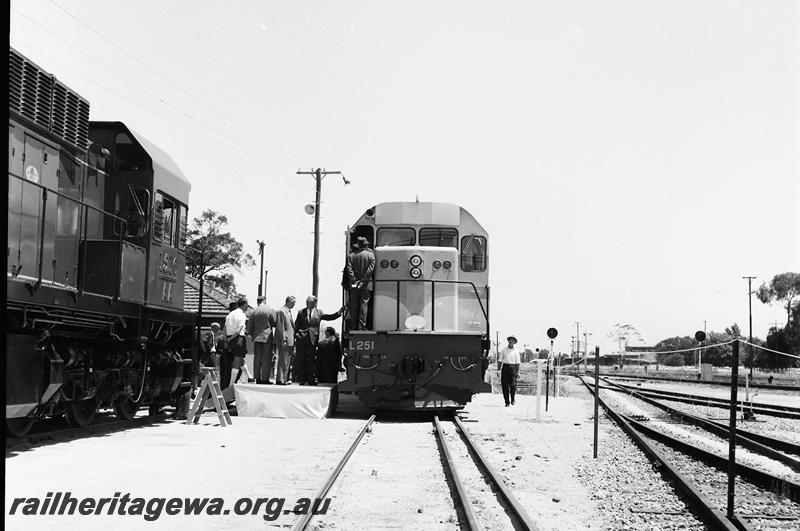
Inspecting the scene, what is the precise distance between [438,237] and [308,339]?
3025 mm

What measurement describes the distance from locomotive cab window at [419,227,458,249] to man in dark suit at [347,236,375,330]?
4.04ft

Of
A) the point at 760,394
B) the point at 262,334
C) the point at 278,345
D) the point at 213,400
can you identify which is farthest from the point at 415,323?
the point at 760,394

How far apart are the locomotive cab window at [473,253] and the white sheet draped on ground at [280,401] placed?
3600 mm

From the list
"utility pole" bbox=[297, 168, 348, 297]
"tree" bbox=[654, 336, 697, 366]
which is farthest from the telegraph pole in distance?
"tree" bbox=[654, 336, 697, 366]

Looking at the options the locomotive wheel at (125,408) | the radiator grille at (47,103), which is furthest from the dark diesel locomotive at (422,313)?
the radiator grille at (47,103)

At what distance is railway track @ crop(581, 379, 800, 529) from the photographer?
6320 mm

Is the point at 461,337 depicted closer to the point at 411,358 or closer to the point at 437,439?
the point at 411,358

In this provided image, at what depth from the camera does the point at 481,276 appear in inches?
595

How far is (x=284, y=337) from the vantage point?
14.3m

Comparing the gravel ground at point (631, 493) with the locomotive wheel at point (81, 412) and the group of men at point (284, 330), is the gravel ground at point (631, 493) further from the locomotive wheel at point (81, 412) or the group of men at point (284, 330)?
the locomotive wheel at point (81, 412)

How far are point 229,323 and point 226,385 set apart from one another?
1448 mm

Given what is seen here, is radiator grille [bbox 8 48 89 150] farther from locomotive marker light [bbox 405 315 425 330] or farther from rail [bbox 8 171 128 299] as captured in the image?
locomotive marker light [bbox 405 315 425 330]

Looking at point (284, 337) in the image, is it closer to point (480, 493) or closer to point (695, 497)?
point (480, 493)

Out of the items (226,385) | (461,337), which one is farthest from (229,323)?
(461,337)
